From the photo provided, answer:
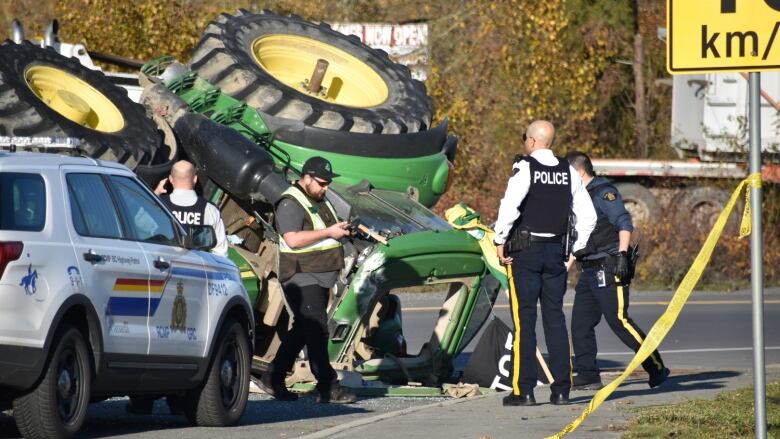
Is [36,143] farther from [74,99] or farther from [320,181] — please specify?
[74,99]

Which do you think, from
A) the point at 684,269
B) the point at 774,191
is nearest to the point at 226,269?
the point at 684,269

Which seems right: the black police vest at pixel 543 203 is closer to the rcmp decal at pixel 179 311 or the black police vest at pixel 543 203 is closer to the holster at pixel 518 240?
the holster at pixel 518 240

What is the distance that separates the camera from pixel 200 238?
32.2 feet

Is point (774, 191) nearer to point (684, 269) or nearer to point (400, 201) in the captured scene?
point (684, 269)

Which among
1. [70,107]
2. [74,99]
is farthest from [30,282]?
[74,99]

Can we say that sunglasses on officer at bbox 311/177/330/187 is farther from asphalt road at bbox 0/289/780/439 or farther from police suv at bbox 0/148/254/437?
asphalt road at bbox 0/289/780/439

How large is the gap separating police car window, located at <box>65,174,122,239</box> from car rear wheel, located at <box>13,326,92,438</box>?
2.01ft

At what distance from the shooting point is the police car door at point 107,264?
857cm

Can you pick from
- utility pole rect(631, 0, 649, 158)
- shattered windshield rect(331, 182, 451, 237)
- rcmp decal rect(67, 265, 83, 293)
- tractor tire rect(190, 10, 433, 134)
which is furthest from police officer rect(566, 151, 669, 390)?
utility pole rect(631, 0, 649, 158)

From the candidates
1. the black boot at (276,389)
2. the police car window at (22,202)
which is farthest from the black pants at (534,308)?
the police car window at (22,202)

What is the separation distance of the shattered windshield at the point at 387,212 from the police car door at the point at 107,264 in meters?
3.88

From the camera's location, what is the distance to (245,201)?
13000mm

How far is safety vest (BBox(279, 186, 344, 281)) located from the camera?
1116cm

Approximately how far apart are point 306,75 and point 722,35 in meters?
8.89
